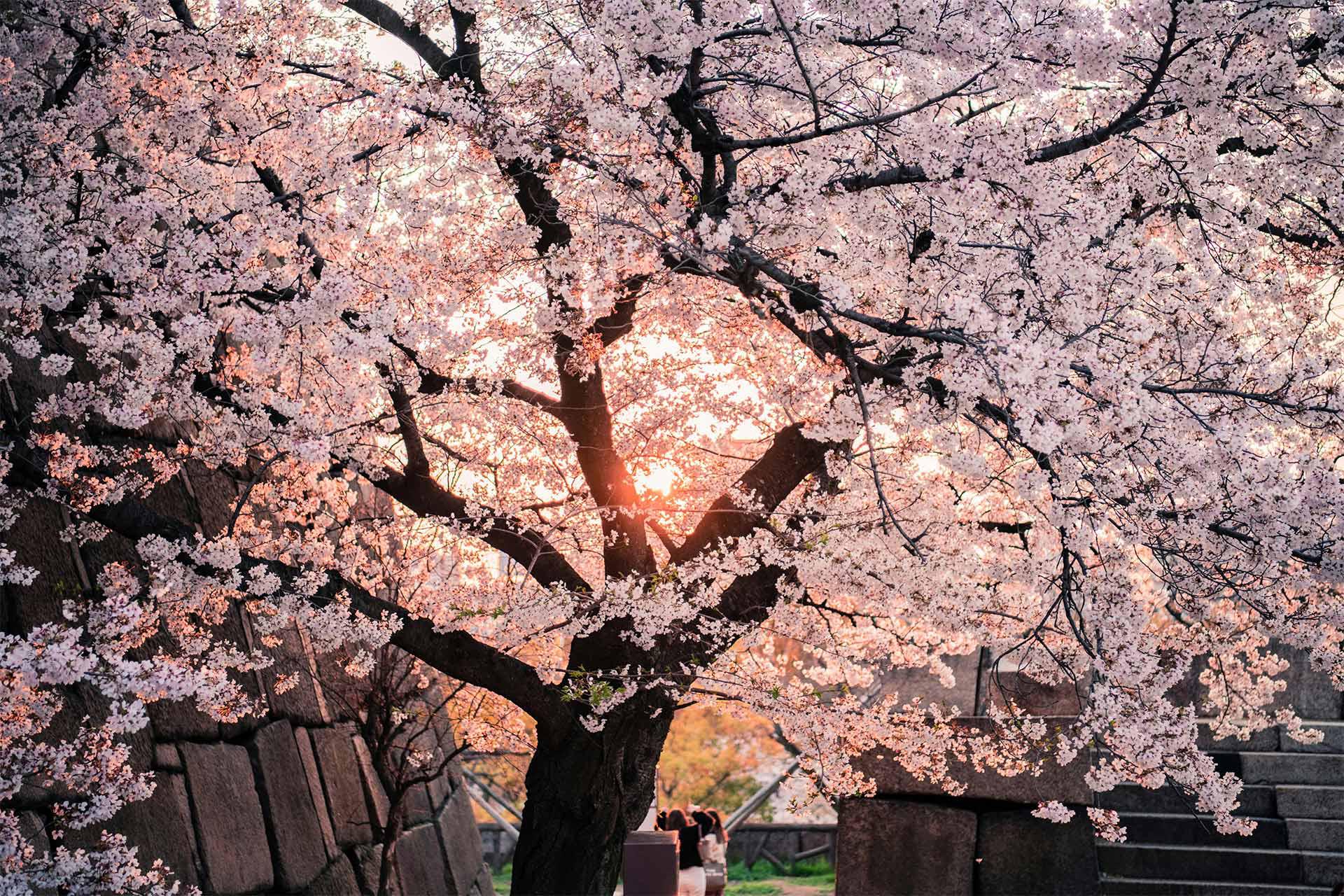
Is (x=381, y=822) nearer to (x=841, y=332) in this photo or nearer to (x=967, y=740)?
(x=967, y=740)

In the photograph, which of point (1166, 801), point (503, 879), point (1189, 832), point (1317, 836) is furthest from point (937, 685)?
point (503, 879)

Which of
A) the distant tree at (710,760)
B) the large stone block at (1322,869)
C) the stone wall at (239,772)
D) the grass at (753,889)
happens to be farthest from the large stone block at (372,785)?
the distant tree at (710,760)

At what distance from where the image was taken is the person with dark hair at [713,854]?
1277 cm

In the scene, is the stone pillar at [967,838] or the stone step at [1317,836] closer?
the stone step at [1317,836]

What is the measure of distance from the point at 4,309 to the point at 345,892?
427 centimetres

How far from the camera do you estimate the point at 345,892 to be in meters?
8.29

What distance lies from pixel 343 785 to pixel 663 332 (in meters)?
4.00

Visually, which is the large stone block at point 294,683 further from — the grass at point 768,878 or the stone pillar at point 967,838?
the grass at point 768,878

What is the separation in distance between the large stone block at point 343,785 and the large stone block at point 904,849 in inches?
162

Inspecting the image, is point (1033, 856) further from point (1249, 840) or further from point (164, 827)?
point (164, 827)

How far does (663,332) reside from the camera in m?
8.89

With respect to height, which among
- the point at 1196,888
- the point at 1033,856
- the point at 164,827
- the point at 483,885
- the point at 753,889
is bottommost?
the point at 753,889

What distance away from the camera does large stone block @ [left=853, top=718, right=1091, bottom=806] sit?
33.4 ft

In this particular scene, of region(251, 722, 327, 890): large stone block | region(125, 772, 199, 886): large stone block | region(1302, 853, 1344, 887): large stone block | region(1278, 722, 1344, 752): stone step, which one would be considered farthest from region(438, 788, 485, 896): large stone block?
region(1278, 722, 1344, 752): stone step
